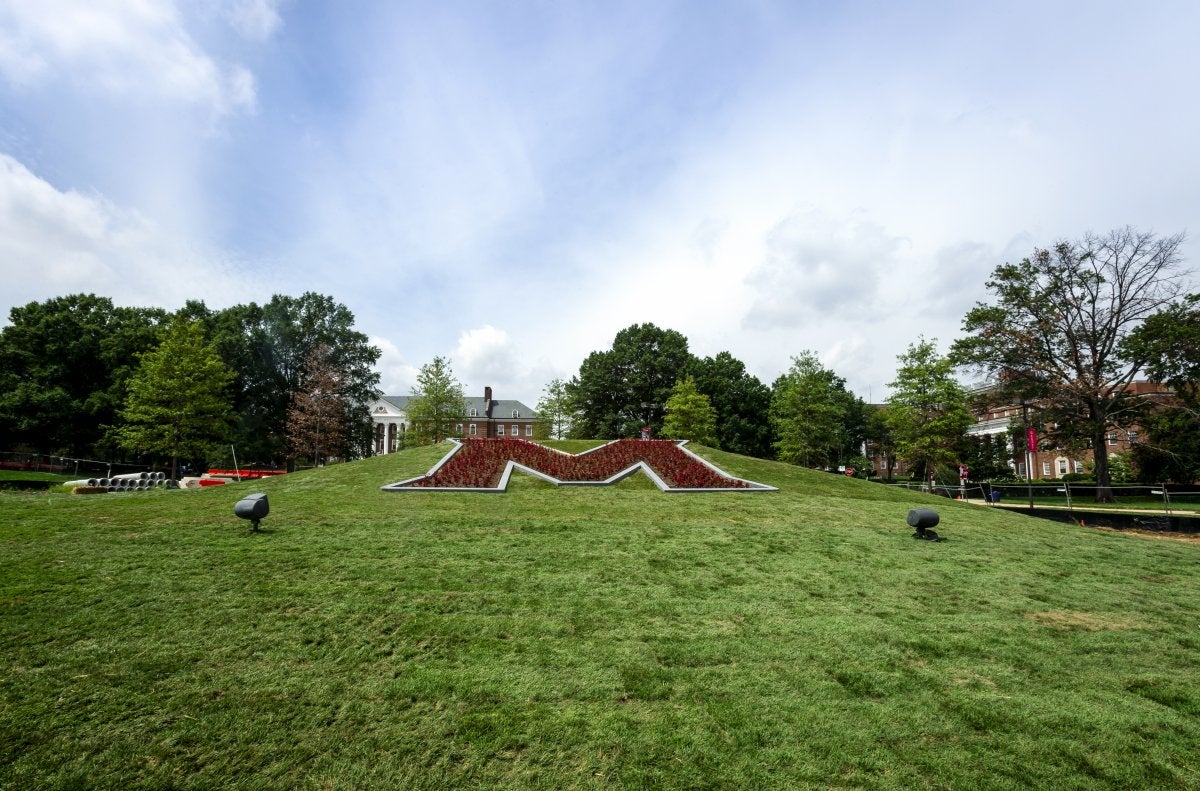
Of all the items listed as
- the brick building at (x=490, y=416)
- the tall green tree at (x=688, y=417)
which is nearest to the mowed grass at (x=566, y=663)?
the tall green tree at (x=688, y=417)

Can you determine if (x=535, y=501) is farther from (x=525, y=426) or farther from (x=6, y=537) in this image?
(x=525, y=426)

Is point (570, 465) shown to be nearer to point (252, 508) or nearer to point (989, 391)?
point (252, 508)

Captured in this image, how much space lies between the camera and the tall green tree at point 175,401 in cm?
3180

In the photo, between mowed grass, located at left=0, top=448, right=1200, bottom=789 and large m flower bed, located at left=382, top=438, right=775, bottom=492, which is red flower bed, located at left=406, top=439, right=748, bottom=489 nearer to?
large m flower bed, located at left=382, top=438, right=775, bottom=492

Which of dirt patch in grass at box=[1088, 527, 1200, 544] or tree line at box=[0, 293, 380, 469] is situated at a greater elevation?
tree line at box=[0, 293, 380, 469]

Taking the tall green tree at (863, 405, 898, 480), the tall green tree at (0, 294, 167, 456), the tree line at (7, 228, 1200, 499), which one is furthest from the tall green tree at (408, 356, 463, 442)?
the tall green tree at (863, 405, 898, 480)

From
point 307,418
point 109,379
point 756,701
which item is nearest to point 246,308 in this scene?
point 109,379

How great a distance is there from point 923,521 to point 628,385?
44.7m

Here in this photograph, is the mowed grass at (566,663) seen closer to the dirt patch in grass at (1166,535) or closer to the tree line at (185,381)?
the dirt patch in grass at (1166,535)

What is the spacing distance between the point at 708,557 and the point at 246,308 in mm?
51610

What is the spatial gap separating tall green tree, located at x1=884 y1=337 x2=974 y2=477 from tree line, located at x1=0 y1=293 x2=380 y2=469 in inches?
1786

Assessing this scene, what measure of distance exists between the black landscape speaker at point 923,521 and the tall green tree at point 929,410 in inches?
1214

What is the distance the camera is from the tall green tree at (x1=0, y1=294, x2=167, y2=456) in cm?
3525

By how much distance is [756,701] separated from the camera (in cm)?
436
